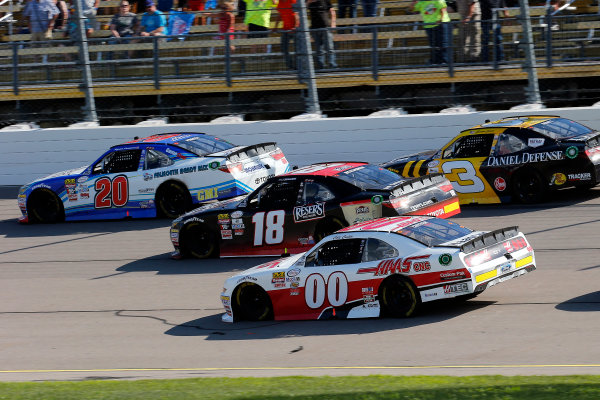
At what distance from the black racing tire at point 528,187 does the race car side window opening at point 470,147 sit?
0.62 m

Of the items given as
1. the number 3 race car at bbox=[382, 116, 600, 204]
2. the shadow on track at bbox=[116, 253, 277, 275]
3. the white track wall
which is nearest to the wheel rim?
the shadow on track at bbox=[116, 253, 277, 275]

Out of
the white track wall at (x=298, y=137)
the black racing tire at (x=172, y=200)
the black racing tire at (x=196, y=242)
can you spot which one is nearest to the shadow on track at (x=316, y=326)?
the black racing tire at (x=196, y=242)

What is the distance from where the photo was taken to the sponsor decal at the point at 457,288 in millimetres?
10188

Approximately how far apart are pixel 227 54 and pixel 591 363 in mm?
13442

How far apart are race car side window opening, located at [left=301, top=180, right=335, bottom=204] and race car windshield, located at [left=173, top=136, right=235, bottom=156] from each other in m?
3.45

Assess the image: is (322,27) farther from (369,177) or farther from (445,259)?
(445,259)

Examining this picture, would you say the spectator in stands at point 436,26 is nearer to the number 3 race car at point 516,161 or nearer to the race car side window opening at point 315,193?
the number 3 race car at point 516,161

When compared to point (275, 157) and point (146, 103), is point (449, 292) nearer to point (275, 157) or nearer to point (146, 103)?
point (275, 157)

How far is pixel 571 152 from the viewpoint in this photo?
15281mm

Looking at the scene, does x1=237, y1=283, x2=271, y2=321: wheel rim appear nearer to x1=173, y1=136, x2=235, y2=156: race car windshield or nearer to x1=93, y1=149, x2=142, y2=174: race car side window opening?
x1=173, y1=136, x2=235, y2=156: race car windshield

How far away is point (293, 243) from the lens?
13898 mm

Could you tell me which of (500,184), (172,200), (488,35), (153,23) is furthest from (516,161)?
(153,23)

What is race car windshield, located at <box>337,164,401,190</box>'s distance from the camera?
44.8 feet

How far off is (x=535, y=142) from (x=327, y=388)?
29.0 feet
